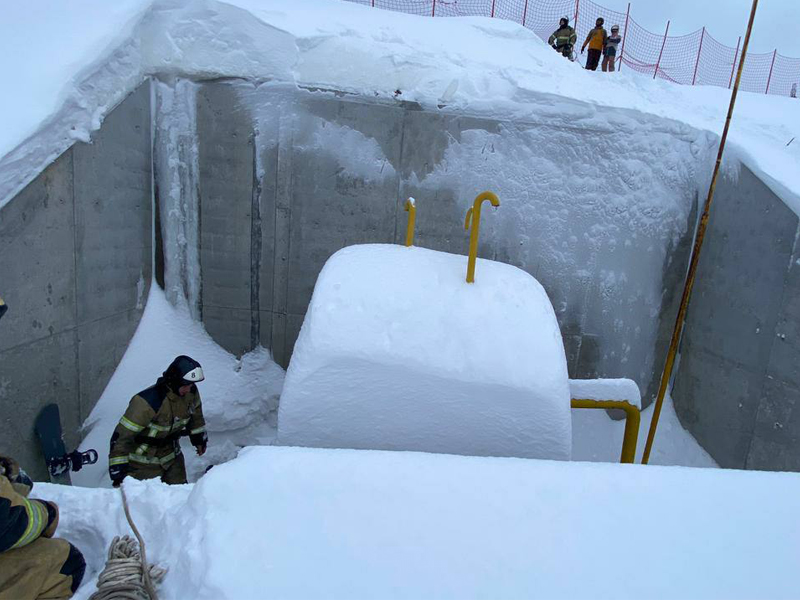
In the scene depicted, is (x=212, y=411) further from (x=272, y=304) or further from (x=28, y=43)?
(x=28, y=43)

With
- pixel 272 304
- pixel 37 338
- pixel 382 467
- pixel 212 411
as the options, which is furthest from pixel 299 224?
pixel 382 467

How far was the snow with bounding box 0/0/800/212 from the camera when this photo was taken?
3410mm

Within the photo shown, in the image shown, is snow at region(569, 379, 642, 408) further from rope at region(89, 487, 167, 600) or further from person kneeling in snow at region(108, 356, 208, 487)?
person kneeling in snow at region(108, 356, 208, 487)

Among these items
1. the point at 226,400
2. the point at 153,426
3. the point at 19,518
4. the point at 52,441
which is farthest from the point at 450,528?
the point at 226,400

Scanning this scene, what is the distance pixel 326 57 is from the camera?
4.58 meters

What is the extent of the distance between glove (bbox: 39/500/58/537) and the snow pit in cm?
80

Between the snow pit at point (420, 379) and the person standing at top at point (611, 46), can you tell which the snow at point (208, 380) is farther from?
the person standing at top at point (611, 46)

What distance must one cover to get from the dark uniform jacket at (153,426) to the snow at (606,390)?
9.02 feet

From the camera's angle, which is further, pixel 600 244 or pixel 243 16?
pixel 600 244

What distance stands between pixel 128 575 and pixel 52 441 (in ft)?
8.45

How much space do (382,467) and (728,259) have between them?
4562 millimetres

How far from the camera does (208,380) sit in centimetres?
462

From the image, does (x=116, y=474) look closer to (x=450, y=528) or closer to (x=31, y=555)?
(x=31, y=555)

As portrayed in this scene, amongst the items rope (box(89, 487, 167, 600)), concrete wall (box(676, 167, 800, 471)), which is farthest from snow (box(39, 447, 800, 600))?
concrete wall (box(676, 167, 800, 471))
